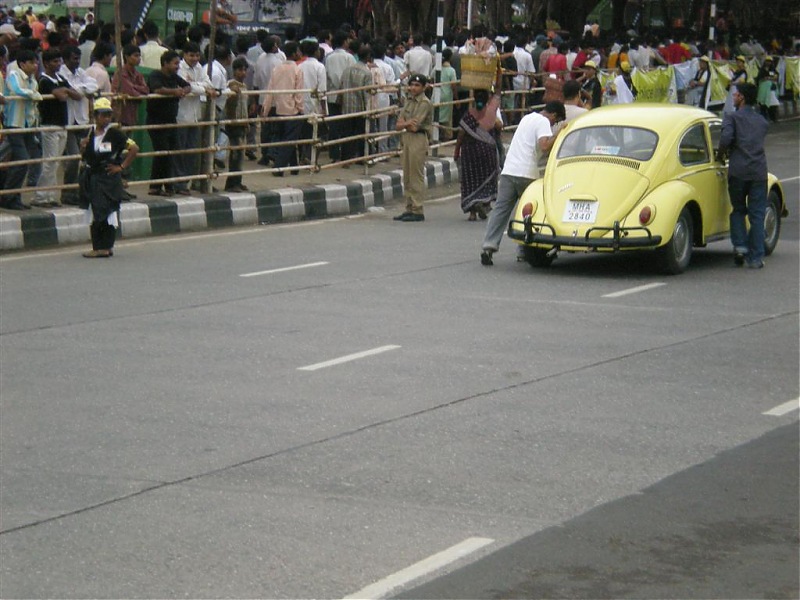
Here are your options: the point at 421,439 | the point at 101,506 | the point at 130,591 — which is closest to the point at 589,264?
the point at 421,439

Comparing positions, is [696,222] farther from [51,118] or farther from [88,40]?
[88,40]

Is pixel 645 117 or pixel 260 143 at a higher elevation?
pixel 645 117

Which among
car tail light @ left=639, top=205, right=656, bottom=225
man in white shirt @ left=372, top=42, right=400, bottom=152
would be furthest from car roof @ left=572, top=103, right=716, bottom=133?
man in white shirt @ left=372, top=42, right=400, bottom=152

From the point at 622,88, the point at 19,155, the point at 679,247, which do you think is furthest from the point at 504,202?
the point at 622,88

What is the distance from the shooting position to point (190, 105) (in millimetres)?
18703

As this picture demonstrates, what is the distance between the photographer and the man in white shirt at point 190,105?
18.6m

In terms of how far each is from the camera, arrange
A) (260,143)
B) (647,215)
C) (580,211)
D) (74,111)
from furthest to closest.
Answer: (260,143) → (74,111) → (580,211) → (647,215)

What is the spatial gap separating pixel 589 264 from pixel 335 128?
27.9 ft

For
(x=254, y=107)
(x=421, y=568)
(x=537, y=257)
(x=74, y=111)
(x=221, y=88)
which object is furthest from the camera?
(x=254, y=107)

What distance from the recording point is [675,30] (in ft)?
129

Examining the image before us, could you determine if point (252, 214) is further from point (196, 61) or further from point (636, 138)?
point (636, 138)

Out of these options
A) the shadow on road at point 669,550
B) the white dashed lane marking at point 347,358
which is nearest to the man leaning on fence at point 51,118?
the white dashed lane marking at point 347,358

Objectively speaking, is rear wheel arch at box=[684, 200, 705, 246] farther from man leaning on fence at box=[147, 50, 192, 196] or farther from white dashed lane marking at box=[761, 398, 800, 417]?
man leaning on fence at box=[147, 50, 192, 196]

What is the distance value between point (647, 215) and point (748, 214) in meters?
1.36
